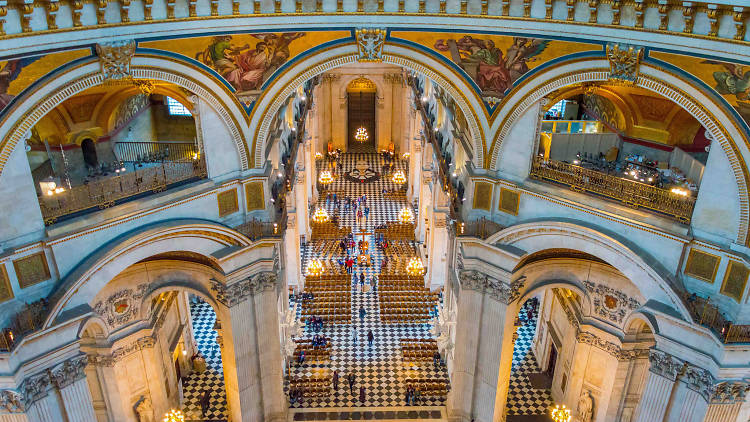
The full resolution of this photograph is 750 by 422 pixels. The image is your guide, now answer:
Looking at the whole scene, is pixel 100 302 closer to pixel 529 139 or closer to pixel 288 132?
pixel 288 132

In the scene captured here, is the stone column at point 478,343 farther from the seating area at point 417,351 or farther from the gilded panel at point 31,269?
the gilded panel at point 31,269

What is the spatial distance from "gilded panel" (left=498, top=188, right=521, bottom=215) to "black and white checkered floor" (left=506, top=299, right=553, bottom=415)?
31.0 ft

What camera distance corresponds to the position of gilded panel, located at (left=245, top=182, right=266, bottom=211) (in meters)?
16.6

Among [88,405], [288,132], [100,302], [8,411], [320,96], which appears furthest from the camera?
[320,96]

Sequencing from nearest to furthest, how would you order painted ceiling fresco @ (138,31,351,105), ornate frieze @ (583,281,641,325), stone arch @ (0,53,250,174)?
stone arch @ (0,53,250,174) < painted ceiling fresco @ (138,31,351,105) < ornate frieze @ (583,281,641,325)

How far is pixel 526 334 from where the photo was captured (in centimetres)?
2675

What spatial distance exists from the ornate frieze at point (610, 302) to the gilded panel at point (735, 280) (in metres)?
4.12

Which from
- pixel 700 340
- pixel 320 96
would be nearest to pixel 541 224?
pixel 700 340

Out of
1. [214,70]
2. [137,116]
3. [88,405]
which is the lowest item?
[88,405]

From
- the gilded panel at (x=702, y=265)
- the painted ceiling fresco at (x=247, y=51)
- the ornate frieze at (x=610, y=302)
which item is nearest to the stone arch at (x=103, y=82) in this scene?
the painted ceiling fresco at (x=247, y=51)

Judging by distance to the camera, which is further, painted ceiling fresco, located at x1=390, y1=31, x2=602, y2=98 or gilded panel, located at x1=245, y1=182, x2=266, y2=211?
gilded panel, located at x1=245, y1=182, x2=266, y2=211

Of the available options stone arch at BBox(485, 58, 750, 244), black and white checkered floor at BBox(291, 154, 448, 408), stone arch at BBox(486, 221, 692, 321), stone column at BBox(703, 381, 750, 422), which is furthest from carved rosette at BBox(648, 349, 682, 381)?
black and white checkered floor at BBox(291, 154, 448, 408)

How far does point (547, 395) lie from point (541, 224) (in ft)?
33.3

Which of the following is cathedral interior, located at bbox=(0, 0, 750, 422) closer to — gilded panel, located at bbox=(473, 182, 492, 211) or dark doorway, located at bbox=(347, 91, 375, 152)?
gilded panel, located at bbox=(473, 182, 492, 211)
